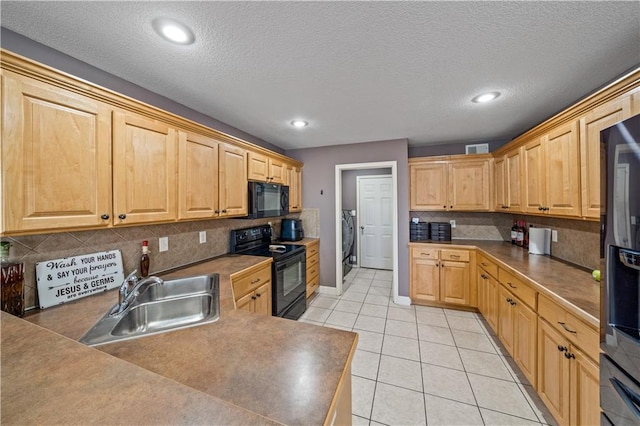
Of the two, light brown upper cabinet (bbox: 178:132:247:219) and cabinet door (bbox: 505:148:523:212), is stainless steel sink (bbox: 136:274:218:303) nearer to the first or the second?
light brown upper cabinet (bbox: 178:132:247:219)

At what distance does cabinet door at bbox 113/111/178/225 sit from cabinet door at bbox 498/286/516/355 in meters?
2.95

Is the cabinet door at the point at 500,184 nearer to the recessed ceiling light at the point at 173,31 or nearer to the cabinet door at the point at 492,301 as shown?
the cabinet door at the point at 492,301

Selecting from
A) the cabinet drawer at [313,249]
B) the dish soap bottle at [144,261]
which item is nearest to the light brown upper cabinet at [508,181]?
the cabinet drawer at [313,249]

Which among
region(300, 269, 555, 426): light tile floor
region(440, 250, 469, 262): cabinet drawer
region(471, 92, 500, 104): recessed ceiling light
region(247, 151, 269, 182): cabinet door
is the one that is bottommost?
region(300, 269, 555, 426): light tile floor

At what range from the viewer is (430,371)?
203cm

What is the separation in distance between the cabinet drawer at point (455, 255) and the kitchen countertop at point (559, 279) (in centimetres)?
38

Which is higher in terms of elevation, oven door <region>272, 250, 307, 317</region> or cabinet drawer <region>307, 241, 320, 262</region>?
cabinet drawer <region>307, 241, 320, 262</region>

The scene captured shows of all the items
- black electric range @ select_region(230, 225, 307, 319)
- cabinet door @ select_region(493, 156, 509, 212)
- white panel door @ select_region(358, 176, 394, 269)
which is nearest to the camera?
black electric range @ select_region(230, 225, 307, 319)

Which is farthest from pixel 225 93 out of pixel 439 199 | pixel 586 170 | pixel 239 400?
pixel 439 199

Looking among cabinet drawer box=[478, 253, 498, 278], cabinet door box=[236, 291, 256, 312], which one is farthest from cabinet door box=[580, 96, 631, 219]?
cabinet door box=[236, 291, 256, 312]

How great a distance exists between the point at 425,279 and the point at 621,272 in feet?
8.41

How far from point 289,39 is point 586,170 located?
2.23 metres

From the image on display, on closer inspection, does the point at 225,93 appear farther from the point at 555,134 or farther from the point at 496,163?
the point at 496,163

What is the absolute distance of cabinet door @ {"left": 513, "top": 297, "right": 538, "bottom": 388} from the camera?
170cm
